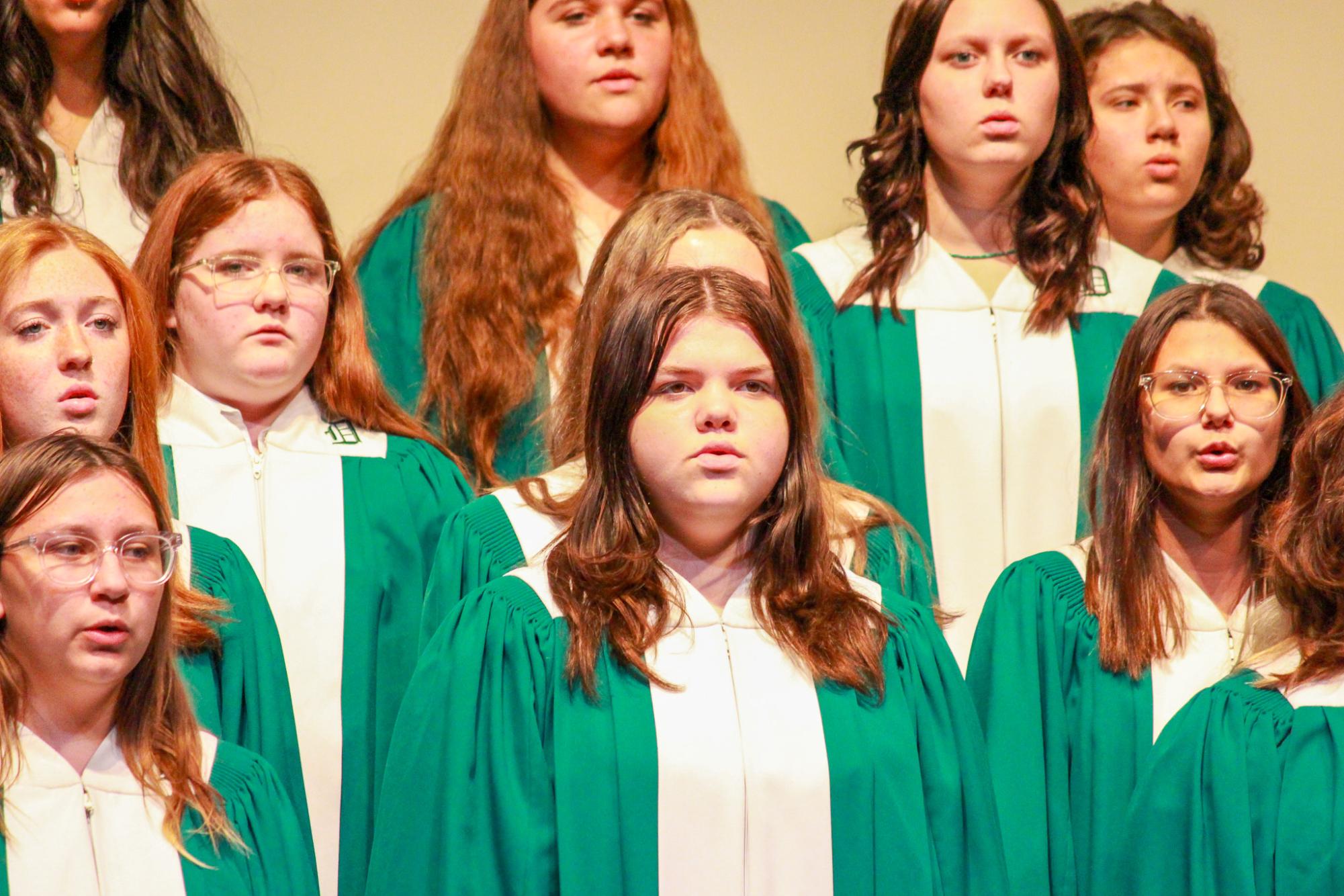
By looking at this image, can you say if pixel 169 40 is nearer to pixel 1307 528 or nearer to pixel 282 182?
pixel 282 182

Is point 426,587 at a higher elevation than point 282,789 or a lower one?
higher

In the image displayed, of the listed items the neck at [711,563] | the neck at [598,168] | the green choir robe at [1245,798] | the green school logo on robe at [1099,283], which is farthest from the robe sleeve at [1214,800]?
the neck at [598,168]

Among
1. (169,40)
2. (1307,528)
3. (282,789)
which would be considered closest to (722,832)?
(282,789)

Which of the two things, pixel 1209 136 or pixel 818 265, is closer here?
pixel 818 265

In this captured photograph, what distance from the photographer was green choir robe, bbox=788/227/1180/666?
4.23 m

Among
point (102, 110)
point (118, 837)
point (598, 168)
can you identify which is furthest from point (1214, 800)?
point (102, 110)

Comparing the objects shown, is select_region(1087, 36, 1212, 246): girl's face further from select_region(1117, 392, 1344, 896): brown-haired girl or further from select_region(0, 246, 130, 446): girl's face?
select_region(0, 246, 130, 446): girl's face

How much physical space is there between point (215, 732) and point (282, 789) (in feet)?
1.01

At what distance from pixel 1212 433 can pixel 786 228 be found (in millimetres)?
1373

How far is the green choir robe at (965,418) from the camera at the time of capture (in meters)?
4.23

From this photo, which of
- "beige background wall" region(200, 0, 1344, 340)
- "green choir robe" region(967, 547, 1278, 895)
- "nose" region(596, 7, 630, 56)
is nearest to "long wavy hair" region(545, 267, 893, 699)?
"green choir robe" region(967, 547, 1278, 895)

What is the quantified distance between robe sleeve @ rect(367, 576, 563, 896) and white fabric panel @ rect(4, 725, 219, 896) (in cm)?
34

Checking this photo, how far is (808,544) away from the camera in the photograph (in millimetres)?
3154

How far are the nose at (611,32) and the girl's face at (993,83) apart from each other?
26.6 inches
